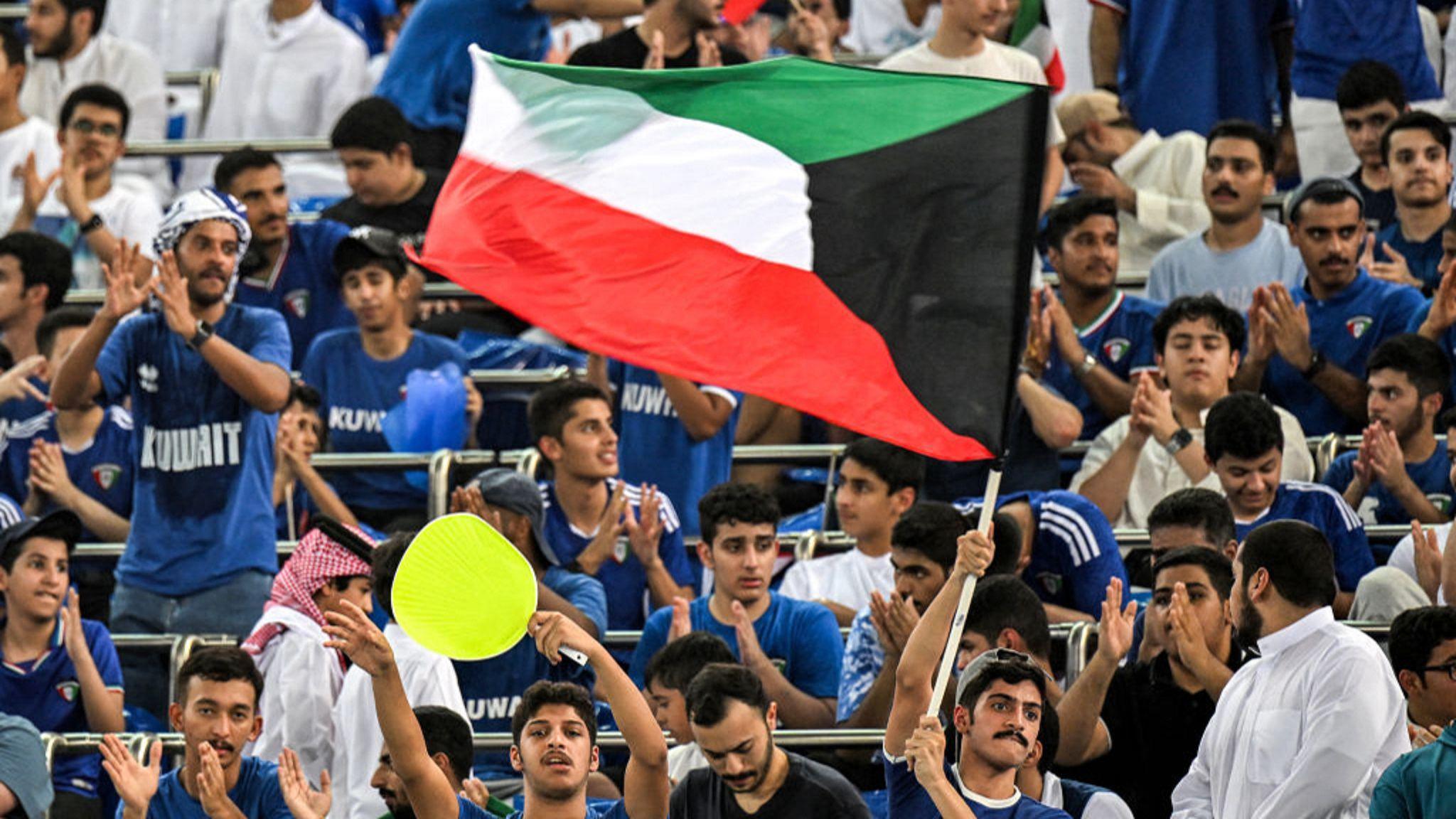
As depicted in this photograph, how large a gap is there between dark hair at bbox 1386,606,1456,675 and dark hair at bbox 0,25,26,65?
27.1 ft

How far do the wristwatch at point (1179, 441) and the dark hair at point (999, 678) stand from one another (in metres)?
2.43

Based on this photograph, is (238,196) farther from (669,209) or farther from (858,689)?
(669,209)

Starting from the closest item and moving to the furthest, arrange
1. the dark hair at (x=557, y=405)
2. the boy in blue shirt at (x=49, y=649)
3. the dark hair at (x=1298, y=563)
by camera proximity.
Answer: the dark hair at (x=1298, y=563)
the boy in blue shirt at (x=49, y=649)
the dark hair at (x=557, y=405)

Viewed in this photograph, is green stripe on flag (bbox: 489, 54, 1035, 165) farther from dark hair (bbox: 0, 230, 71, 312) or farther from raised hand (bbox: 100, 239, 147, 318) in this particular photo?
dark hair (bbox: 0, 230, 71, 312)

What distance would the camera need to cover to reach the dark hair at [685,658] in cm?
878

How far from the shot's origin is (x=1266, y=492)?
949 centimetres

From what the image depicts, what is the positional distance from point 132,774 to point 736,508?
2160 millimetres

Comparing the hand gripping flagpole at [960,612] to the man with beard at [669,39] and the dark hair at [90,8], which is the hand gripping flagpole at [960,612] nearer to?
the man with beard at [669,39]

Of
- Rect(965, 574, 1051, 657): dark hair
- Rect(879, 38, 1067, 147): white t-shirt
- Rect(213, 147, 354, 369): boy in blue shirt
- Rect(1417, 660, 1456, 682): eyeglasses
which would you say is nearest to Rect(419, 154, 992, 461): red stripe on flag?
Rect(965, 574, 1051, 657): dark hair

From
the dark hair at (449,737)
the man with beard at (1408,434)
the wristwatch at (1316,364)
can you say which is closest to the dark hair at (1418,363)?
the man with beard at (1408,434)

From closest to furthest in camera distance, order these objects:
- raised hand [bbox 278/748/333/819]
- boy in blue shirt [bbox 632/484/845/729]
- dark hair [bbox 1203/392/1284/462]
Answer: raised hand [bbox 278/748/333/819] → boy in blue shirt [bbox 632/484/845/729] → dark hair [bbox 1203/392/1284/462]

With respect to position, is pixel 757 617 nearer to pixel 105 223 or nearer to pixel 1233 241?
pixel 1233 241

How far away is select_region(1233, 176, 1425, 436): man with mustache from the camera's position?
10.7m

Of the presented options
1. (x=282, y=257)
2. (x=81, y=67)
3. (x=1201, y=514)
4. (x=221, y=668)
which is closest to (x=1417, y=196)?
(x=1201, y=514)
